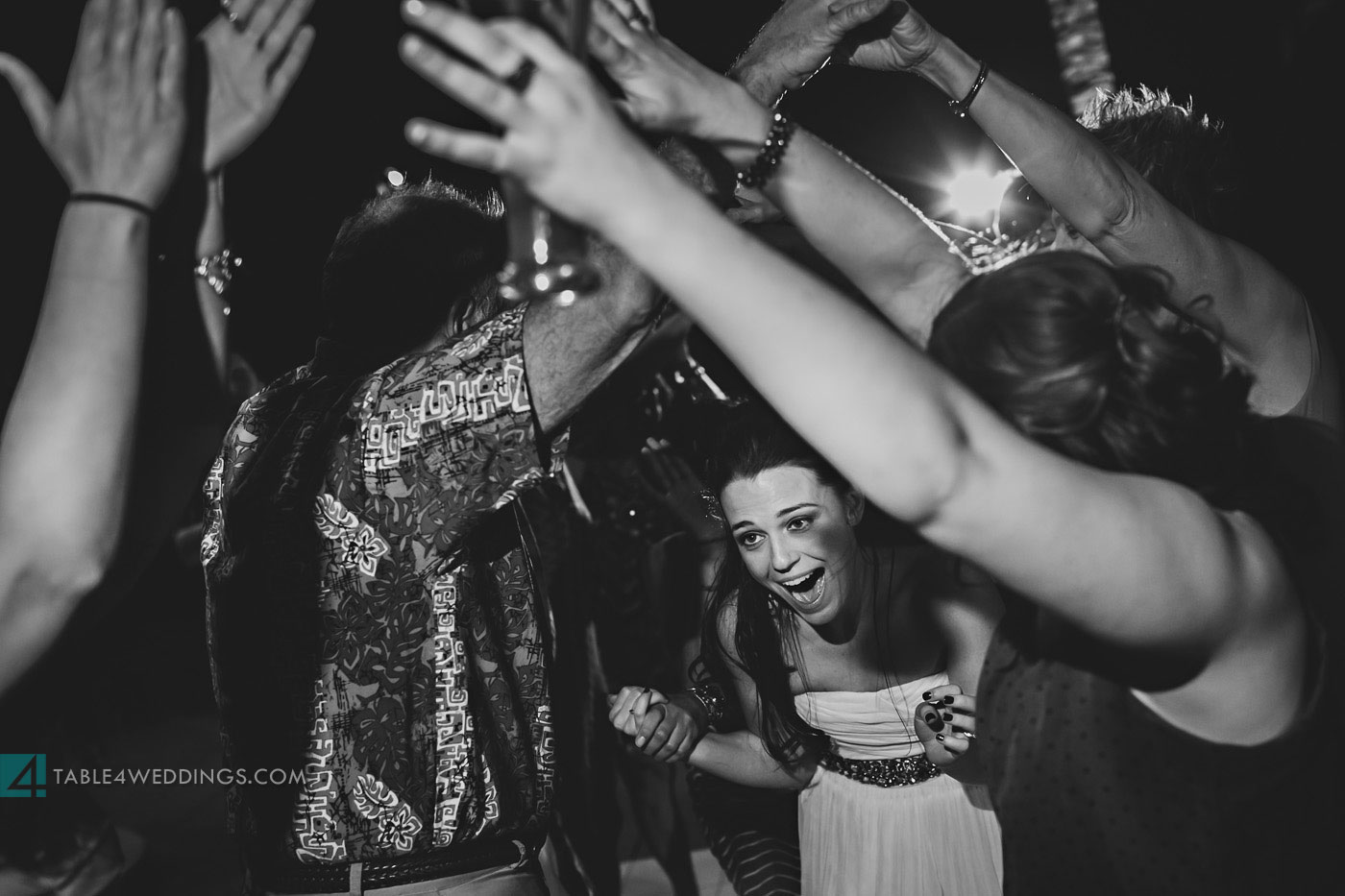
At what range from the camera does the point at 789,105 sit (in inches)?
176

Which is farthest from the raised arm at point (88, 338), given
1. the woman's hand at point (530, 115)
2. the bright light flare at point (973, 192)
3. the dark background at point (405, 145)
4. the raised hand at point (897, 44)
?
the bright light flare at point (973, 192)

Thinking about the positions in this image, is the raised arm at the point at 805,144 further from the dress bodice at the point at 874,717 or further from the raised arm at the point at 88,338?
the dress bodice at the point at 874,717

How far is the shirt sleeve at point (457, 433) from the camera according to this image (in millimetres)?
1136

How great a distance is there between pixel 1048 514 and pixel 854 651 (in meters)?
1.69

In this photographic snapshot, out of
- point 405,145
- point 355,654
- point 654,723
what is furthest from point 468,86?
point 405,145

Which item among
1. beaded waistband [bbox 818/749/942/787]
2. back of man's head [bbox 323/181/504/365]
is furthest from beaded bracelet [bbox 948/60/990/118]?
beaded waistband [bbox 818/749/942/787]

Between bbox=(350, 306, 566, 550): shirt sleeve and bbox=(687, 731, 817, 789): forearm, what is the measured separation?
133cm

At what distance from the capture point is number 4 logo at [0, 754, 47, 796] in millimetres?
1277

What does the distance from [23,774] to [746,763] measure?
62.1 inches

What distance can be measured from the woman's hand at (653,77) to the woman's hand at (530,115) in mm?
255

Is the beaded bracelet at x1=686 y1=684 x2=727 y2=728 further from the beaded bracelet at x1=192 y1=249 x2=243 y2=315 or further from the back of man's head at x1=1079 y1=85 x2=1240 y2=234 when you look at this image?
the beaded bracelet at x1=192 y1=249 x2=243 y2=315

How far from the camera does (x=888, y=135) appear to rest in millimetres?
4676

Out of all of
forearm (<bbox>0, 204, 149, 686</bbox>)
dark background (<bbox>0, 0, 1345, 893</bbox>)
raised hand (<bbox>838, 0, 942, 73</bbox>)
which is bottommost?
forearm (<bbox>0, 204, 149, 686</bbox>)

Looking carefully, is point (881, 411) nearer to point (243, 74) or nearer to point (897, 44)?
point (243, 74)
